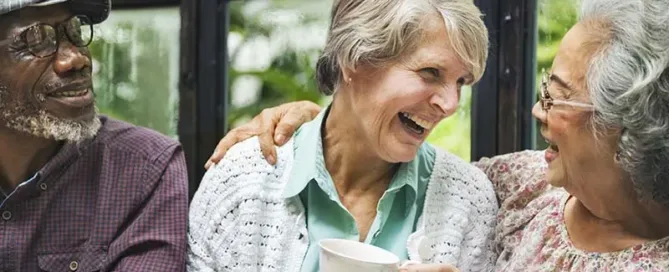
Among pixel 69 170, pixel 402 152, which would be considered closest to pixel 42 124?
pixel 69 170

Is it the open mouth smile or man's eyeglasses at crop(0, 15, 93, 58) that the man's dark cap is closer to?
man's eyeglasses at crop(0, 15, 93, 58)

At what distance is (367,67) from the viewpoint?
1757 mm

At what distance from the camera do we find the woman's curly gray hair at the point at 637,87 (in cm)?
140

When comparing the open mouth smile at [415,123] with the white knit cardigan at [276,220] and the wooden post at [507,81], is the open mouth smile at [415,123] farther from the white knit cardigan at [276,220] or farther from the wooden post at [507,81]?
the wooden post at [507,81]

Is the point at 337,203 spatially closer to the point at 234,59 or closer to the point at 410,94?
the point at 410,94

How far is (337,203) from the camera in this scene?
70.1 inches

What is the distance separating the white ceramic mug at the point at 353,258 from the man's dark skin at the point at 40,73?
26.3 inches

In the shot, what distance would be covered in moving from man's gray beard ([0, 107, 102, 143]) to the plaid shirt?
77mm

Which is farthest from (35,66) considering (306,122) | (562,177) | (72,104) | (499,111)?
(499,111)

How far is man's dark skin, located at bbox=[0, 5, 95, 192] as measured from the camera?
67.9 inches

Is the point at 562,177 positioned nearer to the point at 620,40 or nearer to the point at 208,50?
the point at 620,40

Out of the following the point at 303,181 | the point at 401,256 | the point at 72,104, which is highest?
the point at 72,104

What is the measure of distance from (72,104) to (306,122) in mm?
508

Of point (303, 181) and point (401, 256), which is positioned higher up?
point (303, 181)
